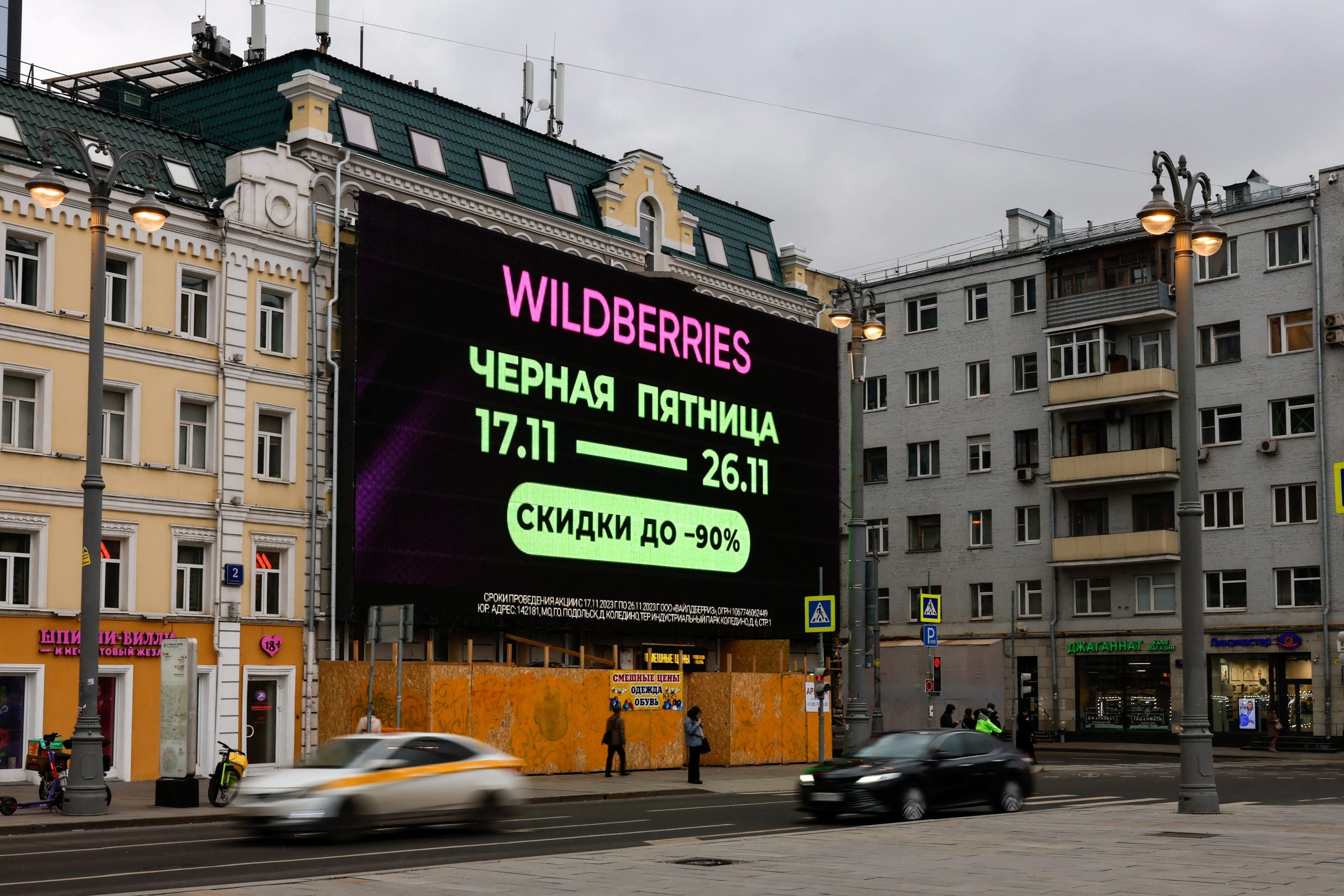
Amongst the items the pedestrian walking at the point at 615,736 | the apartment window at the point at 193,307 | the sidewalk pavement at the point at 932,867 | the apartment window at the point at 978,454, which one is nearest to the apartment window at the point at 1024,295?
the apartment window at the point at 978,454

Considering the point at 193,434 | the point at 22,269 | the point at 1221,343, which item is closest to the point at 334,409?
the point at 193,434

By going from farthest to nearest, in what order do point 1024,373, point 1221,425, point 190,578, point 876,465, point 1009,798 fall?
point 876,465, point 1024,373, point 1221,425, point 190,578, point 1009,798

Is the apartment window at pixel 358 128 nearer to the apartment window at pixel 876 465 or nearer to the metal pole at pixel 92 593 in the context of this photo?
the metal pole at pixel 92 593

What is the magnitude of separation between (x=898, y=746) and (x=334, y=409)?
651 inches

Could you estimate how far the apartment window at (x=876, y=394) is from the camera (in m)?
68.1

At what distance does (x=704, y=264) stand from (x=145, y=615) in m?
20.8

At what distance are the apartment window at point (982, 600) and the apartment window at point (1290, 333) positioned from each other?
568 inches

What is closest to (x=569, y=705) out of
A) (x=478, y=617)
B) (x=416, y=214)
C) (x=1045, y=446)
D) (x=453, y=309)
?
(x=478, y=617)

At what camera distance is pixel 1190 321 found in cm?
2327

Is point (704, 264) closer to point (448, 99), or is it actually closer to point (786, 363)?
point (786, 363)

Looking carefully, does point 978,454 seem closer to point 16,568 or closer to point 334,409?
point 334,409

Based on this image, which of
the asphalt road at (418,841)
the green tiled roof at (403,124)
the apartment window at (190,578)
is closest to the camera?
the asphalt road at (418,841)

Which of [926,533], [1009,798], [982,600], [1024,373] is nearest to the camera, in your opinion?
[1009,798]

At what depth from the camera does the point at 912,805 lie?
23.3m
